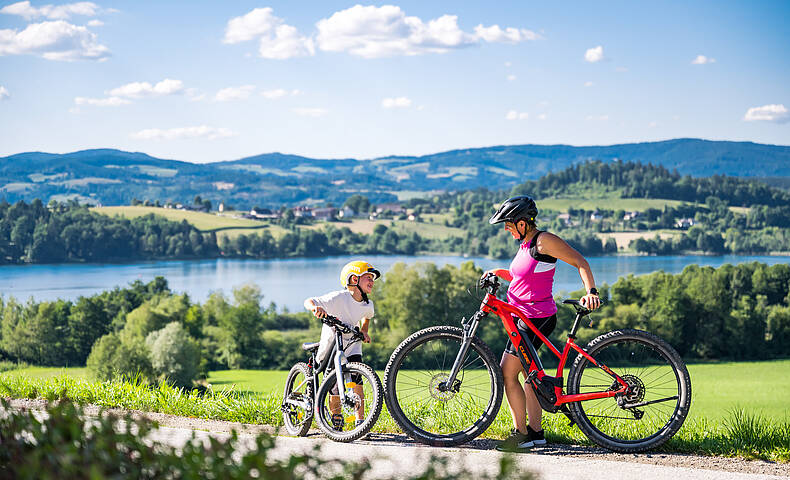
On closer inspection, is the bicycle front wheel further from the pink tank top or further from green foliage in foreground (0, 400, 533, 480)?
green foliage in foreground (0, 400, 533, 480)

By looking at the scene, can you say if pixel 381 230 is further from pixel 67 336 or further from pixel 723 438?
pixel 723 438

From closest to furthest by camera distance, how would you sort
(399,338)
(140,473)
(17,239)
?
(140,473)
(399,338)
(17,239)

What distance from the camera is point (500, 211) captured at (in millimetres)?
5574

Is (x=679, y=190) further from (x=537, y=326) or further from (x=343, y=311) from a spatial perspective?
(x=343, y=311)

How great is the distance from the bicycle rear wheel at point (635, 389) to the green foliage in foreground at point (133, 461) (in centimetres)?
274

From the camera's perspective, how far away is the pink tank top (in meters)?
5.50

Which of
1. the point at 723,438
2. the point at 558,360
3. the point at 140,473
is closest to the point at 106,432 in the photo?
the point at 140,473

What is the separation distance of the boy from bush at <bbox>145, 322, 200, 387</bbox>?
44048mm

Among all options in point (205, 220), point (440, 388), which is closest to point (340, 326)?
point (440, 388)

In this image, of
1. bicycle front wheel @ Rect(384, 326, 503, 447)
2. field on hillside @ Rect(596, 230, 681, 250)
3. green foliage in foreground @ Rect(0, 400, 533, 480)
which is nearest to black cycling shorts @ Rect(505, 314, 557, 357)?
bicycle front wheel @ Rect(384, 326, 503, 447)

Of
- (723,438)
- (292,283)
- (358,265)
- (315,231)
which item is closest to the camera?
(723,438)

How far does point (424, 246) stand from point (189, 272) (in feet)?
161

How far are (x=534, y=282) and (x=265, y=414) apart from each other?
8.78 ft

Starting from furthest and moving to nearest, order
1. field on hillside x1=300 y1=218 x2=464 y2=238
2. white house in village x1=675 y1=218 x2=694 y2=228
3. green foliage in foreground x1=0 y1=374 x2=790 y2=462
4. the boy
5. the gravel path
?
field on hillside x1=300 y1=218 x2=464 y2=238, white house in village x1=675 y1=218 x2=694 y2=228, the boy, green foliage in foreground x1=0 y1=374 x2=790 y2=462, the gravel path
